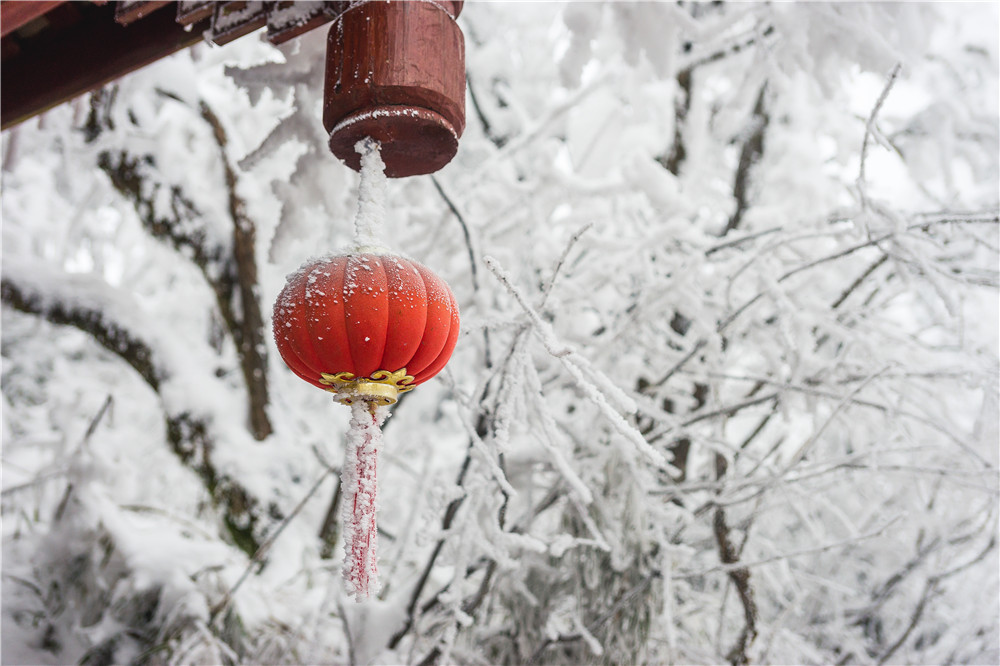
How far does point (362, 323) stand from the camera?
2.34 feet

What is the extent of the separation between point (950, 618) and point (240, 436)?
2.72 metres

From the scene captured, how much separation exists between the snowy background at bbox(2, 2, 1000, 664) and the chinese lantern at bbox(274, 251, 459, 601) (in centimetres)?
12

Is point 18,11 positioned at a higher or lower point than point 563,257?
higher

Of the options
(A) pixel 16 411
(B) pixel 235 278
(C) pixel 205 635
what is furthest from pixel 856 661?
(A) pixel 16 411

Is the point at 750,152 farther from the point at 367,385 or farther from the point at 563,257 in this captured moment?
the point at 367,385

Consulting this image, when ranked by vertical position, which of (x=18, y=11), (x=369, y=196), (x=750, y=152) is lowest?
(x=369, y=196)

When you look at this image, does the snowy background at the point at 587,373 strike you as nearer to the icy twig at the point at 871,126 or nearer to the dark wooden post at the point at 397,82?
the icy twig at the point at 871,126

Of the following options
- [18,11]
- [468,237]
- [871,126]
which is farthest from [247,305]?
[871,126]

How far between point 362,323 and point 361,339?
0.02 m

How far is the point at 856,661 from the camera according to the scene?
91.2 inches

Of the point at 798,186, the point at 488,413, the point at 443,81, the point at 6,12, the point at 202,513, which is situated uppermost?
the point at 798,186

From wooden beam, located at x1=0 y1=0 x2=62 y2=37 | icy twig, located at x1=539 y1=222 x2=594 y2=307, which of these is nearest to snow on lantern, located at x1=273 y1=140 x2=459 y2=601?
icy twig, located at x1=539 y1=222 x2=594 y2=307

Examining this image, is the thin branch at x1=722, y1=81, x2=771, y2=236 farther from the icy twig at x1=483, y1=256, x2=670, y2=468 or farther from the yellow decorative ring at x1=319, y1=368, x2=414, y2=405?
the yellow decorative ring at x1=319, y1=368, x2=414, y2=405

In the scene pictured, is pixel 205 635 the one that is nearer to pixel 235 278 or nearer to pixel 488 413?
pixel 488 413
